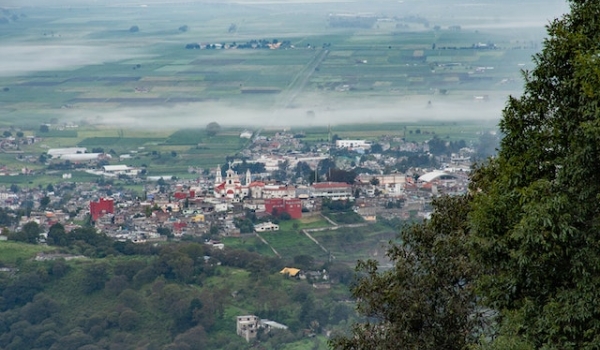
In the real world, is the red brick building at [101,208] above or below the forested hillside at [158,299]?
above

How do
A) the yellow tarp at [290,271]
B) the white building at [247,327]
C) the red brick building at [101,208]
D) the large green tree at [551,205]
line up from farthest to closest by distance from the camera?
1. the red brick building at [101,208]
2. the yellow tarp at [290,271]
3. the white building at [247,327]
4. the large green tree at [551,205]

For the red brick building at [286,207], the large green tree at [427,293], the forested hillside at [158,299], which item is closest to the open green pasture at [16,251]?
the forested hillside at [158,299]

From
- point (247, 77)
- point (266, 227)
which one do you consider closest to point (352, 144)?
point (266, 227)

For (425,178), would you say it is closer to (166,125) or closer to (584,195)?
(166,125)

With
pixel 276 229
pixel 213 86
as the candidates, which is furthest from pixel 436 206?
pixel 213 86

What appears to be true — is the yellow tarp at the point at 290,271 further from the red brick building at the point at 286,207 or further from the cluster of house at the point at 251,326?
the red brick building at the point at 286,207

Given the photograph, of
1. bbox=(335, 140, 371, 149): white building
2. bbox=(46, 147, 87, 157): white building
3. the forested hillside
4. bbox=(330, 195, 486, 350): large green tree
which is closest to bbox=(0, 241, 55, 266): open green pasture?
the forested hillside
